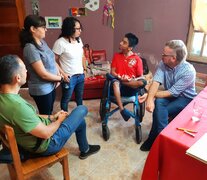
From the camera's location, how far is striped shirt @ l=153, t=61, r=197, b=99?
6.43 feet

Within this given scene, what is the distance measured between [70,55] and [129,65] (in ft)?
2.26

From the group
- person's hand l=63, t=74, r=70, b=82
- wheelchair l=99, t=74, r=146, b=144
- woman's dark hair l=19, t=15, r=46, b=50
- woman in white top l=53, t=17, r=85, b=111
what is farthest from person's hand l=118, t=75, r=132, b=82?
woman's dark hair l=19, t=15, r=46, b=50

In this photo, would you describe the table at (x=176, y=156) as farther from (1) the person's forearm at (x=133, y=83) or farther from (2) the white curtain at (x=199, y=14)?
(2) the white curtain at (x=199, y=14)

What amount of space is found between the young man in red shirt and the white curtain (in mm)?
1215

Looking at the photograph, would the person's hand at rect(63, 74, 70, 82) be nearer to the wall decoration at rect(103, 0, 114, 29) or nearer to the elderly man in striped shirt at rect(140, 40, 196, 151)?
the elderly man in striped shirt at rect(140, 40, 196, 151)

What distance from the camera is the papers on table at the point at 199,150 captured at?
105cm

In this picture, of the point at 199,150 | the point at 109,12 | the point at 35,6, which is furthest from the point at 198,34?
the point at 199,150

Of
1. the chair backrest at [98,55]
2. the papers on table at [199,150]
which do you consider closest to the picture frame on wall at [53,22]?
the chair backrest at [98,55]

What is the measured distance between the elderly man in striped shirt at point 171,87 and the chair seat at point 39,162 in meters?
0.89

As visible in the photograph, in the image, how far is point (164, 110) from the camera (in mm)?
1968

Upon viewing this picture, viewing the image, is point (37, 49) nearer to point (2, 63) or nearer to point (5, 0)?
point (2, 63)

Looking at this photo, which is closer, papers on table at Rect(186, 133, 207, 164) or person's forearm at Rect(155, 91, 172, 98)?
papers on table at Rect(186, 133, 207, 164)

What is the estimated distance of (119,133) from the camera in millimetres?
2447

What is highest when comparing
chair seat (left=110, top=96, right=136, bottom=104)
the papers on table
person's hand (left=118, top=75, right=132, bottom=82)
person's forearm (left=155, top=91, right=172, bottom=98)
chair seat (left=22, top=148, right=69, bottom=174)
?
person's hand (left=118, top=75, right=132, bottom=82)
